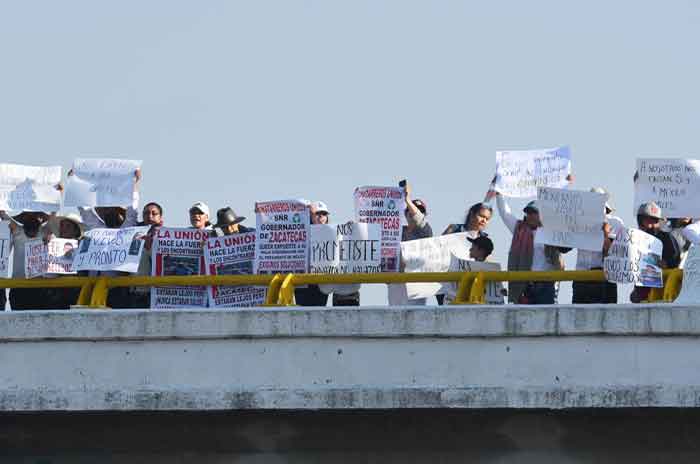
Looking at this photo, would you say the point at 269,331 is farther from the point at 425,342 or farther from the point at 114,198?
the point at 114,198

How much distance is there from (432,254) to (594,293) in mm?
1499

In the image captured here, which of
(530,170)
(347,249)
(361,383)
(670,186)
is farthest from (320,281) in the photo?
(670,186)

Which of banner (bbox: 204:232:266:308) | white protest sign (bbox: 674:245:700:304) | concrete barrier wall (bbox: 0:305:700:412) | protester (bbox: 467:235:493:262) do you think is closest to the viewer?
concrete barrier wall (bbox: 0:305:700:412)

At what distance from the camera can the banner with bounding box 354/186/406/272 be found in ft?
46.0

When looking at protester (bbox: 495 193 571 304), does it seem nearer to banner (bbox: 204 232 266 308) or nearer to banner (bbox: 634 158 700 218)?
banner (bbox: 634 158 700 218)

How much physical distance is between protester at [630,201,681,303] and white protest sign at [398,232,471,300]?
64.7 inches

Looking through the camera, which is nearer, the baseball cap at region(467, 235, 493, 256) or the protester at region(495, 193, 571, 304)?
Result: the protester at region(495, 193, 571, 304)

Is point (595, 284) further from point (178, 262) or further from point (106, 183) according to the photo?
point (106, 183)

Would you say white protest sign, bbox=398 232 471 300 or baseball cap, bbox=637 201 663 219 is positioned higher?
baseball cap, bbox=637 201 663 219

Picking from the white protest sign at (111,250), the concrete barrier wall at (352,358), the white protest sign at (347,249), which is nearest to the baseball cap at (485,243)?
the white protest sign at (347,249)

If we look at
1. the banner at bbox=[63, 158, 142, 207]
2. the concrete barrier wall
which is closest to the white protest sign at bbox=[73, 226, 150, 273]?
the banner at bbox=[63, 158, 142, 207]

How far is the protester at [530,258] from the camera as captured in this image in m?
13.5

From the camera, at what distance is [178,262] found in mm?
14016

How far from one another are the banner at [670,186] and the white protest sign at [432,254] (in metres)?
1.58
